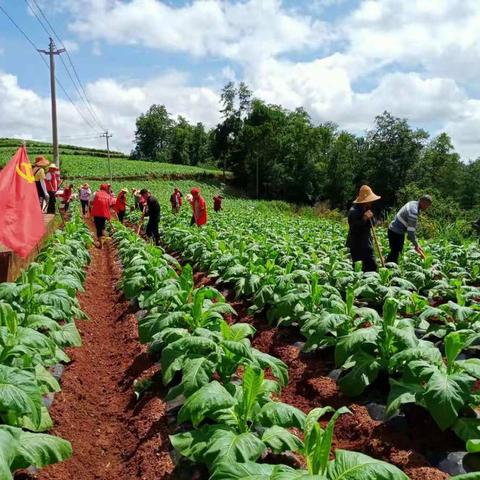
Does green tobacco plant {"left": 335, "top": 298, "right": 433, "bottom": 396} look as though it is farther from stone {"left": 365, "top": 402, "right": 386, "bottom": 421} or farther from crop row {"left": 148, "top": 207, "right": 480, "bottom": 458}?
stone {"left": 365, "top": 402, "right": 386, "bottom": 421}

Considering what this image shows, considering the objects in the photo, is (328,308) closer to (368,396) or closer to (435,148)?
(368,396)

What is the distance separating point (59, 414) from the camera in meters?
4.46

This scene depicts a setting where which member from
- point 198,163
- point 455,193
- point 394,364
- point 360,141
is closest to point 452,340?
point 394,364

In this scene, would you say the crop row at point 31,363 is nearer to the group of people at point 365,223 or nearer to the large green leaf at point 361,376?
the large green leaf at point 361,376

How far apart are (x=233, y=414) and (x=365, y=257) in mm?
5282

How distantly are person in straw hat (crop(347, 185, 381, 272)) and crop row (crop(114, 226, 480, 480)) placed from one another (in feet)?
11.6

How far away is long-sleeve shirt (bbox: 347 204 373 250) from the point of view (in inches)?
311

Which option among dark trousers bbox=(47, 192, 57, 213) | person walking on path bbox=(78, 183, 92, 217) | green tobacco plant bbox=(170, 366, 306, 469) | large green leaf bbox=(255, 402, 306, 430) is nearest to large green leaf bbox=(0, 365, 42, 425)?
green tobacco plant bbox=(170, 366, 306, 469)

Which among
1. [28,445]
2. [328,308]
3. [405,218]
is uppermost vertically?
[405,218]

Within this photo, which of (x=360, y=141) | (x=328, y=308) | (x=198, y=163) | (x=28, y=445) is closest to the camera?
(x=28, y=445)

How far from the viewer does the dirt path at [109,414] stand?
150 inches

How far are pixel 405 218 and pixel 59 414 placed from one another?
6.47 m

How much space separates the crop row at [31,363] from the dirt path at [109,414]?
0.32 meters

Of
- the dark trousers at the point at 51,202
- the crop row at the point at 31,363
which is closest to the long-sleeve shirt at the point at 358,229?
the crop row at the point at 31,363
